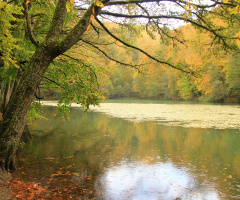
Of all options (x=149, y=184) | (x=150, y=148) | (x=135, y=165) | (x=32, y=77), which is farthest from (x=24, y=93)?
(x=150, y=148)

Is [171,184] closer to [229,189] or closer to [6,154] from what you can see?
[229,189]

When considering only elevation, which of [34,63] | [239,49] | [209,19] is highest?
[209,19]

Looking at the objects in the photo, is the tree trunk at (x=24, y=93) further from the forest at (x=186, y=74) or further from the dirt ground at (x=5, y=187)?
the forest at (x=186, y=74)

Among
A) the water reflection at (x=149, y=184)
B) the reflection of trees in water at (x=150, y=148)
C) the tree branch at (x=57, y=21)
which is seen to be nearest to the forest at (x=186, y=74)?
the reflection of trees in water at (x=150, y=148)

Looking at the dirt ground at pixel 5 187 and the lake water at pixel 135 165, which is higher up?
the dirt ground at pixel 5 187

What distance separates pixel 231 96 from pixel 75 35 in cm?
3761

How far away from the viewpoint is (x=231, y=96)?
37.4m

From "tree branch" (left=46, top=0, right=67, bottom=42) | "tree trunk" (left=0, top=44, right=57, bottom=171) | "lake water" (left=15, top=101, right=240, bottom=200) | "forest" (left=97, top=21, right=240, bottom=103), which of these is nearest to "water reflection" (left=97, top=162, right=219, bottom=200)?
"lake water" (left=15, top=101, right=240, bottom=200)

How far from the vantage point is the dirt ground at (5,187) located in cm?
431

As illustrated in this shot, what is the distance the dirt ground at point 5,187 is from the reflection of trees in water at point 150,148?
2.00 meters

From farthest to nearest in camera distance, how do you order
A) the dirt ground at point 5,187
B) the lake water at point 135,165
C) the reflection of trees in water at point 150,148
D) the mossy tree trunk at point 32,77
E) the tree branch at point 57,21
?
the reflection of trees in water at point 150,148, the lake water at point 135,165, the tree branch at point 57,21, the mossy tree trunk at point 32,77, the dirt ground at point 5,187

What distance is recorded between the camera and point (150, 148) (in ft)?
31.9

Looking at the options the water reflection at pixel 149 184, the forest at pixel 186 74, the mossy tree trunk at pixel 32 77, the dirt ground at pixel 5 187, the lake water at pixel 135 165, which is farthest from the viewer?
the forest at pixel 186 74

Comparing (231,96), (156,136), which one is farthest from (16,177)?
(231,96)
